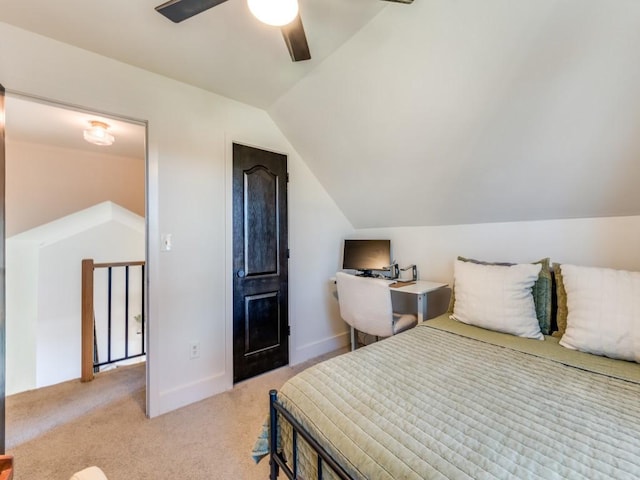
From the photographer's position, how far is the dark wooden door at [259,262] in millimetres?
2389

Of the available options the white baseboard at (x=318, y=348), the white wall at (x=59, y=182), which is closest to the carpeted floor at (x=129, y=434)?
the white baseboard at (x=318, y=348)

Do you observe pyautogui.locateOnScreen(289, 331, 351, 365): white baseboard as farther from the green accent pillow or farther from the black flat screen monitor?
the green accent pillow

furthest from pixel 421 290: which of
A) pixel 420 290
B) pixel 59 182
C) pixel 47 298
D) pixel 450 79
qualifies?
pixel 59 182

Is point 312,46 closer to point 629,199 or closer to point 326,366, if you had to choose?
point 326,366

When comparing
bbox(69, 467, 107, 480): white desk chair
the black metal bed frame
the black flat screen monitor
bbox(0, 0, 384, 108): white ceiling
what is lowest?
the black metal bed frame

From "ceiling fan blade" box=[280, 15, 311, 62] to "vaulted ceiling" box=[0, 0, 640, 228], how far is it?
10.9 inches

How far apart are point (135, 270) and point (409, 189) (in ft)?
11.0

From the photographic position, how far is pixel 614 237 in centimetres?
174

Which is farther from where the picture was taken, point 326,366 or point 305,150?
point 305,150

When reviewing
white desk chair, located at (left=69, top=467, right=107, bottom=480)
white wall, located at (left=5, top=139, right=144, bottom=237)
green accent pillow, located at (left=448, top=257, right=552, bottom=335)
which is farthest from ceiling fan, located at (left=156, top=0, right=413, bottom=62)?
white wall, located at (left=5, top=139, right=144, bottom=237)

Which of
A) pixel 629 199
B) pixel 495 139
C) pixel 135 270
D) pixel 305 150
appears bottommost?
pixel 135 270

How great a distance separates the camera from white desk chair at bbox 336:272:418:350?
2.16 meters

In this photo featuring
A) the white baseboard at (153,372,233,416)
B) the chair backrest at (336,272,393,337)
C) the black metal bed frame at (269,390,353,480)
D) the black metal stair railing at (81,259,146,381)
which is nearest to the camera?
the black metal bed frame at (269,390,353,480)

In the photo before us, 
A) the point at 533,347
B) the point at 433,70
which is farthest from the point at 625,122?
the point at 533,347
